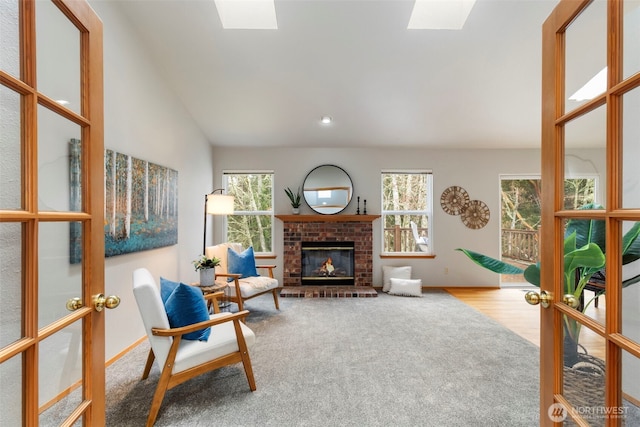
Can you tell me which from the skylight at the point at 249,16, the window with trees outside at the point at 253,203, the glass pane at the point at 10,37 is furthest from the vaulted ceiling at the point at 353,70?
the glass pane at the point at 10,37

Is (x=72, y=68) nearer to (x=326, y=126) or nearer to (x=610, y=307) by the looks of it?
(x=610, y=307)

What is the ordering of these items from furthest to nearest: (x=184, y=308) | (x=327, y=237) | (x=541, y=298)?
(x=327, y=237) < (x=184, y=308) < (x=541, y=298)

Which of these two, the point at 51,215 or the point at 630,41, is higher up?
the point at 630,41

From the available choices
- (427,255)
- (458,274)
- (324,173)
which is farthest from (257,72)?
(458,274)

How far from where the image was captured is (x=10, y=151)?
2.39 ft

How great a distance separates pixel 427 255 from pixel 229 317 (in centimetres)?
369

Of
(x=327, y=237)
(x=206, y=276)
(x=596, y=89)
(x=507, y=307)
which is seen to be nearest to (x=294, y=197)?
(x=327, y=237)

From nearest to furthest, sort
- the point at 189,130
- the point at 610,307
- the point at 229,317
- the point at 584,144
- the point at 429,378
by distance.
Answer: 1. the point at 610,307
2. the point at 584,144
3. the point at 229,317
4. the point at 429,378
5. the point at 189,130

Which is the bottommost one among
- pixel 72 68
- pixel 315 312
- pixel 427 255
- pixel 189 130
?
pixel 315 312

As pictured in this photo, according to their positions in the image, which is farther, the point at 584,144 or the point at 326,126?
the point at 326,126

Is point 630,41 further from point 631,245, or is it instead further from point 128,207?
point 128,207

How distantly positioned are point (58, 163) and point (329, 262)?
3898 millimetres

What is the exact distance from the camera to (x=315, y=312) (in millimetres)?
3311

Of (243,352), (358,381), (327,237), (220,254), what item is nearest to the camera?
(243,352)
